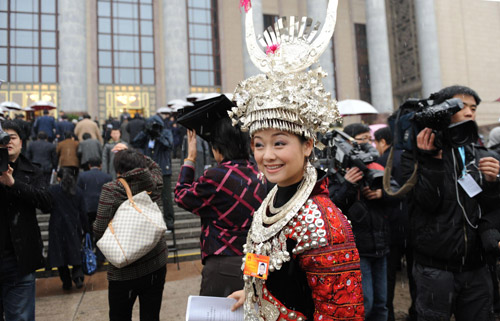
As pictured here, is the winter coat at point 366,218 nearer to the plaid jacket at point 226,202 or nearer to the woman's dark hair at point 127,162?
the plaid jacket at point 226,202

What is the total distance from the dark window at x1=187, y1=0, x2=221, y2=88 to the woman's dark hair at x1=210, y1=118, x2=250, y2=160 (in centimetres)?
2376

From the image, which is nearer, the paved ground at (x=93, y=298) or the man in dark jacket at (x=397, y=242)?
the man in dark jacket at (x=397, y=242)

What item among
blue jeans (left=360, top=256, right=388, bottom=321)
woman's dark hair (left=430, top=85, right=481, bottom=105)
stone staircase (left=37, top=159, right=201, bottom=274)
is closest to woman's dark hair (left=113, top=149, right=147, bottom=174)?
blue jeans (left=360, top=256, right=388, bottom=321)

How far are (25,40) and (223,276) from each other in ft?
A: 85.3

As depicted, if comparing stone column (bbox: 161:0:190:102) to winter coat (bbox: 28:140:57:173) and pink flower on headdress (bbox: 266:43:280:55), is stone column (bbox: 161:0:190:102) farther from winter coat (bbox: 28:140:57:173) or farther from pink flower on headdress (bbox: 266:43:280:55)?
pink flower on headdress (bbox: 266:43:280:55)

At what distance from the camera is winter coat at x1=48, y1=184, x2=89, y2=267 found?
584 cm

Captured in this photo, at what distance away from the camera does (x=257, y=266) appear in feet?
5.55

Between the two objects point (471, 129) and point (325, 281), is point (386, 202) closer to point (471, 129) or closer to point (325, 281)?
point (471, 129)

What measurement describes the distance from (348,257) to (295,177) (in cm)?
47

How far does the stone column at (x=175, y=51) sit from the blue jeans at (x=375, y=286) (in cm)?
1743

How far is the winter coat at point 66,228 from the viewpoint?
584 centimetres

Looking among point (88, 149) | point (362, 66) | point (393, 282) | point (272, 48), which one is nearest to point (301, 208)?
point (272, 48)

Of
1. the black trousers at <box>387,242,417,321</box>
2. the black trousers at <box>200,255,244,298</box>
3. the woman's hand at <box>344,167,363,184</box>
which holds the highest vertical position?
the woman's hand at <box>344,167,363,184</box>

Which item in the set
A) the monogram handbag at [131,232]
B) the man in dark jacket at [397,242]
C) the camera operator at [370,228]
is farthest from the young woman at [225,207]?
the man in dark jacket at [397,242]
